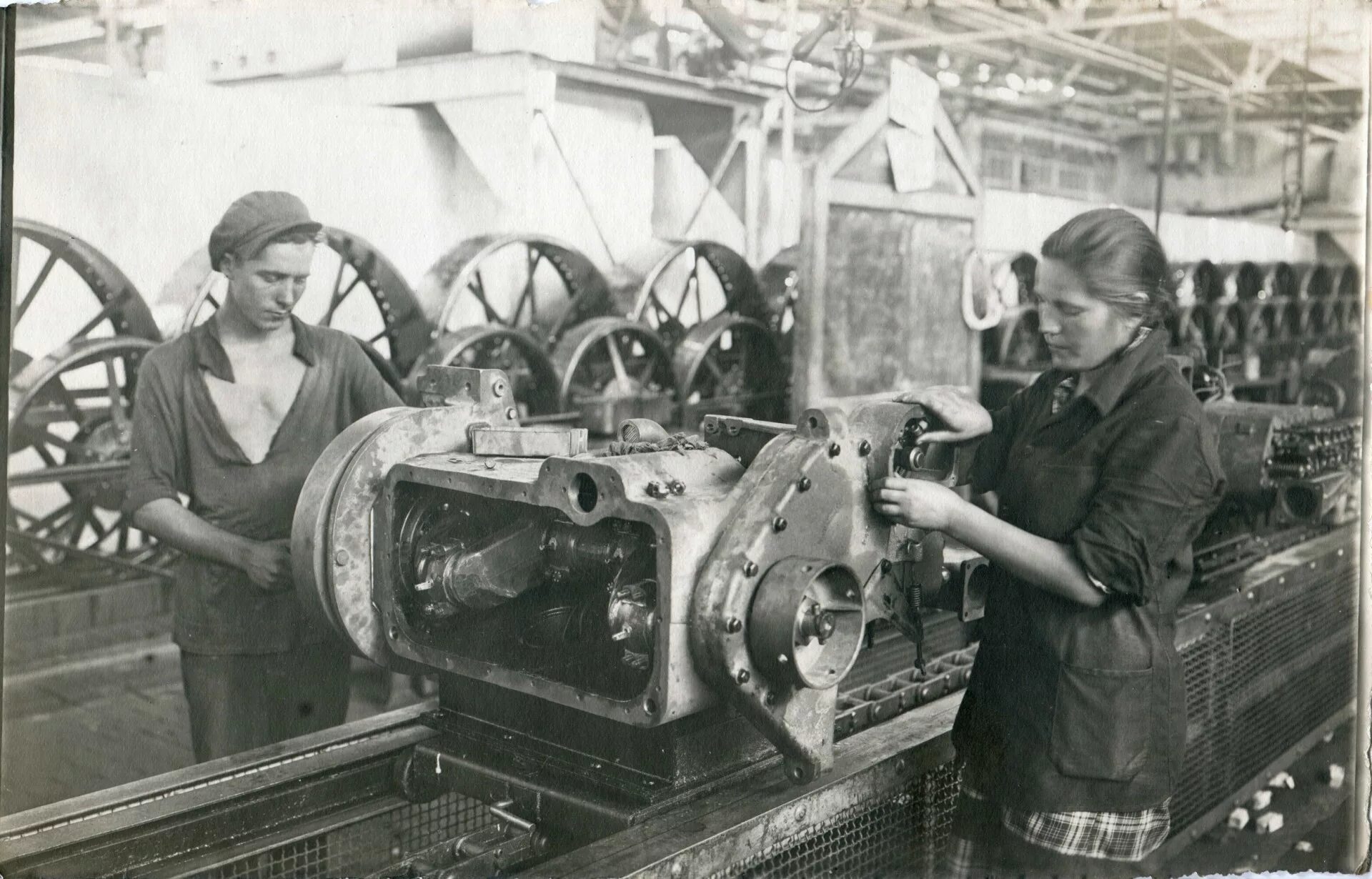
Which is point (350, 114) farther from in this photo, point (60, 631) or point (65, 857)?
point (65, 857)

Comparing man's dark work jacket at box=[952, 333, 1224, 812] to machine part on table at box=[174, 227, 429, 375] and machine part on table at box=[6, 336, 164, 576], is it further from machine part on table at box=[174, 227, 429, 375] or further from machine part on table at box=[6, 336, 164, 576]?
machine part on table at box=[174, 227, 429, 375]

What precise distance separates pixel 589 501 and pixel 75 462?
160cm

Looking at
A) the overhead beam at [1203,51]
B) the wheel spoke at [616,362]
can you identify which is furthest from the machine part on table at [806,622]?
the wheel spoke at [616,362]

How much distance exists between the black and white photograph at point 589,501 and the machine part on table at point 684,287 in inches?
1.3

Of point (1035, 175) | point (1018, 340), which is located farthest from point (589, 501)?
point (1018, 340)

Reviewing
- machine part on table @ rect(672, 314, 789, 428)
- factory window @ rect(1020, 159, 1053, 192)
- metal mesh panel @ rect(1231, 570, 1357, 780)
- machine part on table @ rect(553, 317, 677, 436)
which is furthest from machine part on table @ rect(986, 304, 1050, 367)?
metal mesh panel @ rect(1231, 570, 1357, 780)

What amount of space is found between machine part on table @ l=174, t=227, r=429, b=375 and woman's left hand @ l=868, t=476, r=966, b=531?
5.65 feet

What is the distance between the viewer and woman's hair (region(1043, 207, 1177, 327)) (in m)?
1.46

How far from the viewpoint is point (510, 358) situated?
359cm

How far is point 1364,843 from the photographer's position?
203 centimetres

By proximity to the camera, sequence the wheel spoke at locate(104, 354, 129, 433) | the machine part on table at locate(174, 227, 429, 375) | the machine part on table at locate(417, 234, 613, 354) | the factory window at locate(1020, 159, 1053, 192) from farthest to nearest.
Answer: the factory window at locate(1020, 159, 1053, 192)
the machine part on table at locate(417, 234, 613, 354)
the machine part on table at locate(174, 227, 429, 375)
the wheel spoke at locate(104, 354, 129, 433)

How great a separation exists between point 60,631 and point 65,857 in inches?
56.1

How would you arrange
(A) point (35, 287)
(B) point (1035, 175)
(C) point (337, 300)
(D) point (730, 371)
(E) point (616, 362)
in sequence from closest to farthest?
(A) point (35, 287) → (C) point (337, 300) → (E) point (616, 362) → (D) point (730, 371) → (B) point (1035, 175)

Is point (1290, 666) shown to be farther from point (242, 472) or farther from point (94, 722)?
point (94, 722)
